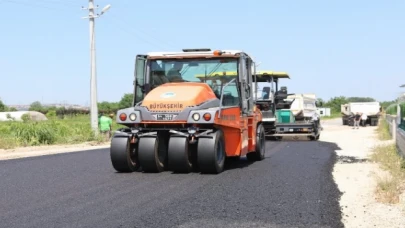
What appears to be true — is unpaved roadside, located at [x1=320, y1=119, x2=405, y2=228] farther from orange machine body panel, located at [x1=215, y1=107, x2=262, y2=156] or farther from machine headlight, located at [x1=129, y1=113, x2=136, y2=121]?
machine headlight, located at [x1=129, y1=113, x2=136, y2=121]

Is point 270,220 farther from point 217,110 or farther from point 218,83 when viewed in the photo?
point 218,83

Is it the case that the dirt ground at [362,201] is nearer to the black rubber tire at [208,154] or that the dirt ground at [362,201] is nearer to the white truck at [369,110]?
the black rubber tire at [208,154]

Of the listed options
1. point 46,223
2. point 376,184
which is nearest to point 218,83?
point 376,184

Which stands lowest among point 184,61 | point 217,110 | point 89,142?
point 89,142

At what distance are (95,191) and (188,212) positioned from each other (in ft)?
6.91

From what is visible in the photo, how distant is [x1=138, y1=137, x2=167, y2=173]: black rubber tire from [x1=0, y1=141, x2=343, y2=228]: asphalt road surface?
0.25m

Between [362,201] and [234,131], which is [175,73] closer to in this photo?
[234,131]

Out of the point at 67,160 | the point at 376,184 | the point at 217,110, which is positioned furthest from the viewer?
the point at 67,160

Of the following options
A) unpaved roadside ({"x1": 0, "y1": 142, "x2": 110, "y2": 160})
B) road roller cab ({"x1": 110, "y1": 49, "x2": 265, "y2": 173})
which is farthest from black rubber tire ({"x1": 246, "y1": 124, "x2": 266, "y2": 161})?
unpaved roadside ({"x1": 0, "y1": 142, "x2": 110, "y2": 160})

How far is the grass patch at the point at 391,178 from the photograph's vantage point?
25.9 feet

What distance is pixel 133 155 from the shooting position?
10578 mm

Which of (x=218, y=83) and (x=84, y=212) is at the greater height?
(x=218, y=83)

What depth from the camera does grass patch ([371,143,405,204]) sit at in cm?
789

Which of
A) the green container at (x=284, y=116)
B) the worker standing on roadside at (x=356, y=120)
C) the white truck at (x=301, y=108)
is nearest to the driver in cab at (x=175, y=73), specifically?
the green container at (x=284, y=116)
